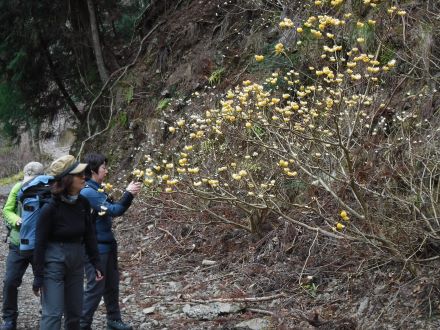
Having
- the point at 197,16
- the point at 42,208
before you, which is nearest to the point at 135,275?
the point at 42,208

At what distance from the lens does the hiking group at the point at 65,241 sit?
4945 millimetres

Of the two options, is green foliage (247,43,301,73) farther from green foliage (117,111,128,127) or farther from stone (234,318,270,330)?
stone (234,318,270,330)

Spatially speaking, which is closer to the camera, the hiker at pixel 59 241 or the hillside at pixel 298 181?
the hiker at pixel 59 241

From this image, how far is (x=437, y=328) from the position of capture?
17.7ft

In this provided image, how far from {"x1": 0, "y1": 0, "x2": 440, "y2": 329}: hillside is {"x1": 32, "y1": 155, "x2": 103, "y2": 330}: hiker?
3.14 ft

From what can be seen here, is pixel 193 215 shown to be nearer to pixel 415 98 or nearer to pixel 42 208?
pixel 415 98

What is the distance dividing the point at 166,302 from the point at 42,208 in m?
2.91

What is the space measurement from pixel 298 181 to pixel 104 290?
10.6ft

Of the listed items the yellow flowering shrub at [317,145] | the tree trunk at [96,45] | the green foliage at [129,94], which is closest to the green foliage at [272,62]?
the yellow flowering shrub at [317,145]

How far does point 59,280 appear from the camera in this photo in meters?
5.00

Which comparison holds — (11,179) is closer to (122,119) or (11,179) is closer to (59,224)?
(122,119)

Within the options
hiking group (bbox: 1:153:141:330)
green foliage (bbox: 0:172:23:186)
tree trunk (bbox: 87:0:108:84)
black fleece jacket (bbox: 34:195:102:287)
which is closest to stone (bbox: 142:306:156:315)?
hiking group (bbox: 1:153:141:330)

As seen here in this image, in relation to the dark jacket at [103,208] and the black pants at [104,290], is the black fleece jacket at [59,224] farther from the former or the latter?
the black pants at [104,290]

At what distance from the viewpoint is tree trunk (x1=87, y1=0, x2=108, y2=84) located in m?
14.5
